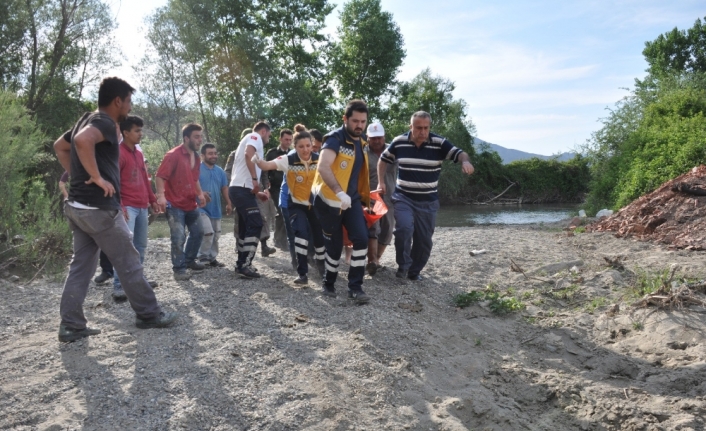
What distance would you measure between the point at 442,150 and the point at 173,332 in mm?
3907

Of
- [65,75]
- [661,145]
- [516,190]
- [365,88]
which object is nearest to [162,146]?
[65,75]

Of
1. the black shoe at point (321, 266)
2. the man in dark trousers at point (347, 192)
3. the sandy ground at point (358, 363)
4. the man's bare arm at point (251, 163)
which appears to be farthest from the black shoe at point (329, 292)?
the man's bare arm at point (251, 163)

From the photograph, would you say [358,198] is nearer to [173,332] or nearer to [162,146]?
[173,332]

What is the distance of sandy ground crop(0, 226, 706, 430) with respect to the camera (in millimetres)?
3553

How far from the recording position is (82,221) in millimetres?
4469

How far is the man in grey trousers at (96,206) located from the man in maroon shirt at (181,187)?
235 centimetres

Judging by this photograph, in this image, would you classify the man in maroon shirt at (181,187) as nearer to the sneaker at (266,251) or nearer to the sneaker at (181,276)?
the sneaker at (181,276)

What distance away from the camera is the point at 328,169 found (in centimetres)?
560

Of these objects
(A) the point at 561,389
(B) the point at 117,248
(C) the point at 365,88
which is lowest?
(A) the point at 561,389

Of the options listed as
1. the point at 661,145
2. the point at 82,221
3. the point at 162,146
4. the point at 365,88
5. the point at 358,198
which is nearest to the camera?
the point at 82,221

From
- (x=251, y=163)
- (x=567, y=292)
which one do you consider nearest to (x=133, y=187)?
(x=251, y=163)

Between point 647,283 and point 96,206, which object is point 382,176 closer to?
point 647,283

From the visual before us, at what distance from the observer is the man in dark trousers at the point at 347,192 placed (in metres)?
5.75

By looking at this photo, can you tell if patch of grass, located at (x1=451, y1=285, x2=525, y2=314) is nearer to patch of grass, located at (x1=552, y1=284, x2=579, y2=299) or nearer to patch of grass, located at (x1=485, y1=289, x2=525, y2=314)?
patch of grass, located at (x1=485, y1=289, x2=525, y2=314)
